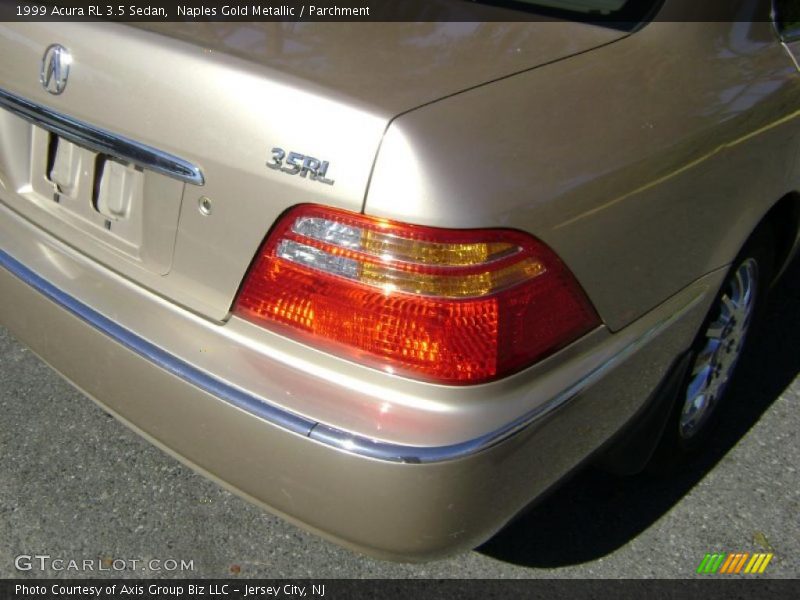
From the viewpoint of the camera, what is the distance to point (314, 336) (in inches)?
66.9

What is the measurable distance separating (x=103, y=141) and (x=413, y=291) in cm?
73

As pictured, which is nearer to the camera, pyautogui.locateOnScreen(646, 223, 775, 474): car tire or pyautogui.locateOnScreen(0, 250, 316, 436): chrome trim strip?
pyautogui.locateOnScreen(0, 250, 316, 436): chrome trim strip

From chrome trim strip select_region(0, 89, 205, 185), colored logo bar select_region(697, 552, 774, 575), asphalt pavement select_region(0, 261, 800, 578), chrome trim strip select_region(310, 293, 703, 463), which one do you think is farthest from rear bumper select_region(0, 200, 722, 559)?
colored logo bar select_region(697, 552, 774, 575)

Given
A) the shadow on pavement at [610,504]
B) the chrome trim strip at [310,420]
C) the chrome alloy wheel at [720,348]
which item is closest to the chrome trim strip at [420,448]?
the chrome trim strip at [310,420]

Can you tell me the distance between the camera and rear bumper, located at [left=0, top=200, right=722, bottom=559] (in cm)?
164

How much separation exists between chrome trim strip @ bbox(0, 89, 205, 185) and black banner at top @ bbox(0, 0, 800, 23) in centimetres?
19

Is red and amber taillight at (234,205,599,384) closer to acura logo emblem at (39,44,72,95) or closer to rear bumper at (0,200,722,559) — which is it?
rear bumper at (0,200,722,559)

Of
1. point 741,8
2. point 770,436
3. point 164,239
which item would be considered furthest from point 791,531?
point 164,239

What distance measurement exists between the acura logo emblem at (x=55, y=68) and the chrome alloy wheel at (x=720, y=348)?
169 cm

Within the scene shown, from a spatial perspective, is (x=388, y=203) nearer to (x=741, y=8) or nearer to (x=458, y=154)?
(x=458, y=154)

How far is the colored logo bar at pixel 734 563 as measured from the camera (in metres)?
2.48
